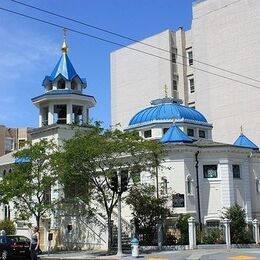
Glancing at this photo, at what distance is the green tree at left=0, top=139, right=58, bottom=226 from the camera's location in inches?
1578

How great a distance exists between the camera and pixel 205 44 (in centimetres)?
7600

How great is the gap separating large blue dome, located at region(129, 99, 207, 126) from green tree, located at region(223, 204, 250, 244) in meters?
12.4

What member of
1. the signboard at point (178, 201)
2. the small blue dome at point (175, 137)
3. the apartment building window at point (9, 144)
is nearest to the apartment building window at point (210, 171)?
the small blue dome at point (175, 137)

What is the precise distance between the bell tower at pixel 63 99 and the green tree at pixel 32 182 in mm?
6198

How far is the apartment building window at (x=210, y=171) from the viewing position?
42.5 m

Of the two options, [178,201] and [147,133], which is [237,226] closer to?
[178,201]

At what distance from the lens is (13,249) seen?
29.8 metres

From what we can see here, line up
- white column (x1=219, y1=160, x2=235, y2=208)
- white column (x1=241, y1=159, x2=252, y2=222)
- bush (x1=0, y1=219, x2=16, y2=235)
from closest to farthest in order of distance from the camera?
white column (x1=219, y1=160, x2=235, y2=208) < white column (x1=241, y1=159, x2=252, y2=222) < bush (x1=0, y1=219, x2=16, y2=235)

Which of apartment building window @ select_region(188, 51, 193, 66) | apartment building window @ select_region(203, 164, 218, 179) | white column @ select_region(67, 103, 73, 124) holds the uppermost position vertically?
apartment building window @ select_region(188, 51, 193, 66)

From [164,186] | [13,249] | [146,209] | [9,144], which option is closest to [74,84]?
[164,186]

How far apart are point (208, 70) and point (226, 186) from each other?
3453cm

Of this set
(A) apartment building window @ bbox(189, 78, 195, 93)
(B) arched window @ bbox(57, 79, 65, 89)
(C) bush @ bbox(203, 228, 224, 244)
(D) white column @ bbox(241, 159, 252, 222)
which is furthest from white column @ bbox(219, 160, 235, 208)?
(A) apartment building window @ bbox(189, 78, 195, 93)

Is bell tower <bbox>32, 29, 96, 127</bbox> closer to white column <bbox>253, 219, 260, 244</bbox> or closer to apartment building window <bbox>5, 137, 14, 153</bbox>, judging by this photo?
white column <bbox>253, 219, 260, 244</bbox>

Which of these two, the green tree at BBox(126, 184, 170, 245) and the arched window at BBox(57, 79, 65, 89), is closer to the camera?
the green tree at BBox(126, 184, 170, 245)
